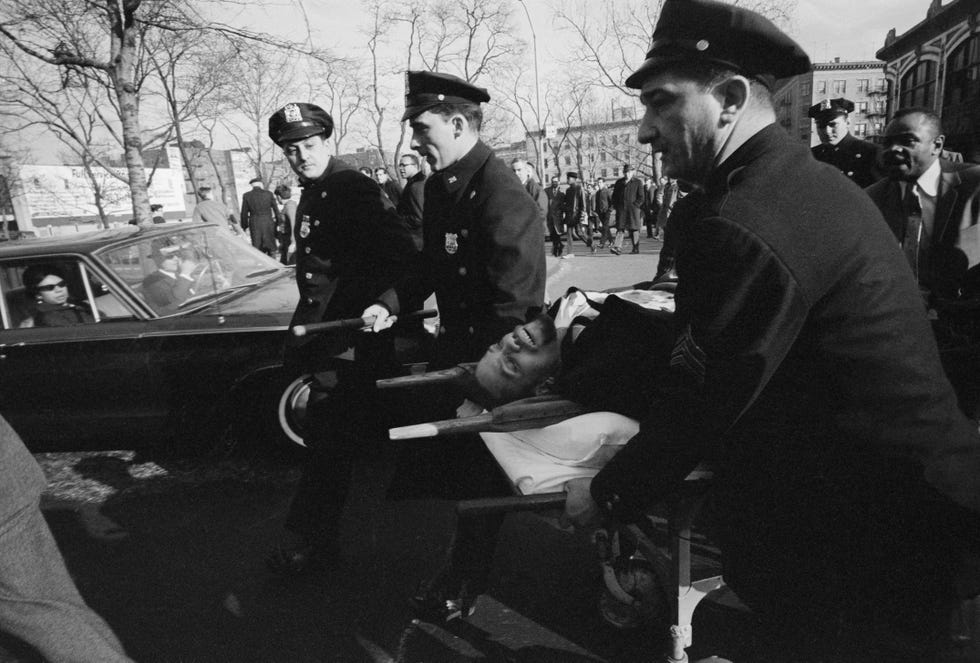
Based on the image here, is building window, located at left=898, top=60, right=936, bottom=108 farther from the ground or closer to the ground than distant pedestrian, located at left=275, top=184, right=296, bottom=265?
farther from the ground

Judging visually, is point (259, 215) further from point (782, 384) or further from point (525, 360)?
point (782, 384)

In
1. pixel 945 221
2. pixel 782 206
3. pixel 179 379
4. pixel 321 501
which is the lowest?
pixel 321 501

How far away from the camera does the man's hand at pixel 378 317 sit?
283cm

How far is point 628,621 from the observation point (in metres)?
2.53

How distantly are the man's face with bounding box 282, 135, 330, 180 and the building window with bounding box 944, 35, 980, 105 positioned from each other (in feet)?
82.0

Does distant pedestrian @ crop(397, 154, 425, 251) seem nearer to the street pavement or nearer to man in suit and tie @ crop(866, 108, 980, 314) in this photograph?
the street pavement

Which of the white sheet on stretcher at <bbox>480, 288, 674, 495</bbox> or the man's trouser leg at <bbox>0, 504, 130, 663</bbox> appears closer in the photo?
the white sheet on stretcher at <bbox>480, 288, 674, 495</bbox>

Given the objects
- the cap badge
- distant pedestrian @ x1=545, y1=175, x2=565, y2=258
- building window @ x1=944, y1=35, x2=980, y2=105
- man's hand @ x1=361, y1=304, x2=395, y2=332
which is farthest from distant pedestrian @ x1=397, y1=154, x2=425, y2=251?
building window @ x1=944, y1=35, x2=980, y2=105

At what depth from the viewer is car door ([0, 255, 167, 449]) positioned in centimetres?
405

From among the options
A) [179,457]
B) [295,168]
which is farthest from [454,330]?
[179,457]

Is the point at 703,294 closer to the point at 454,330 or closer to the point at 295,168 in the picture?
the point at 454,330

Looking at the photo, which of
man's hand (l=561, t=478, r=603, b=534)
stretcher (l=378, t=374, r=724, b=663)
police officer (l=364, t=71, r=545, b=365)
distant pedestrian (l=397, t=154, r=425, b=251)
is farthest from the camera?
distant pedestrian (l=397, t=154, r=425, b=251)

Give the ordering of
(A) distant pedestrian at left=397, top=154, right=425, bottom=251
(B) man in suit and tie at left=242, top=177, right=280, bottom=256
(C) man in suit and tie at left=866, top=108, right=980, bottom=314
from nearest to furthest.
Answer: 1. (C) man in suit and tie at left=866, top=108, right=980, bottom=314
2. (A) distant pedestrian at left=397, top=154, right=425, bottom=251
3. (B) man in suit and tie at left=242, top=177, right=280, bottom=256

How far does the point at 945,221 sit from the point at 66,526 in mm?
4951
